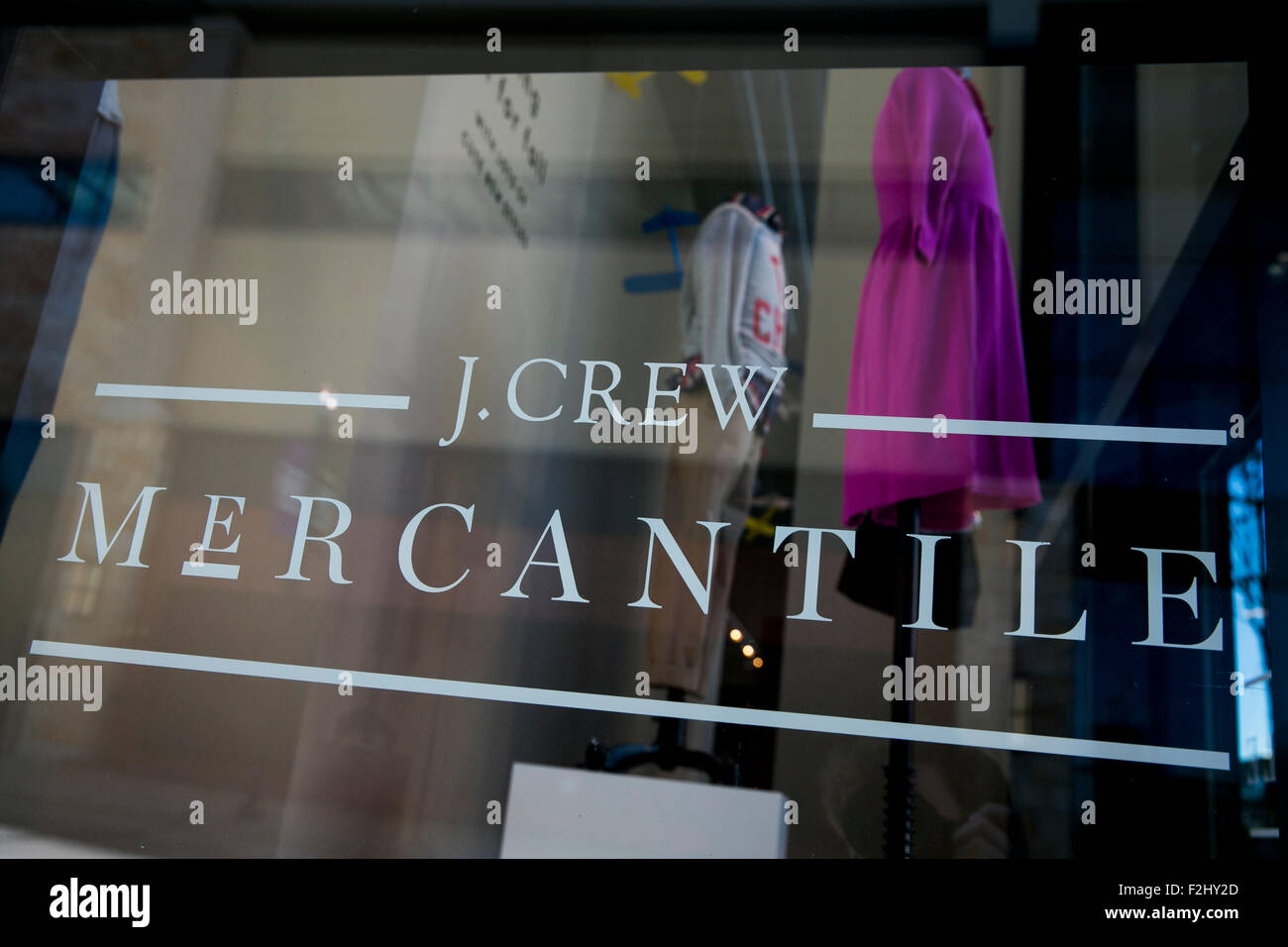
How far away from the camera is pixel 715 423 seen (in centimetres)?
156

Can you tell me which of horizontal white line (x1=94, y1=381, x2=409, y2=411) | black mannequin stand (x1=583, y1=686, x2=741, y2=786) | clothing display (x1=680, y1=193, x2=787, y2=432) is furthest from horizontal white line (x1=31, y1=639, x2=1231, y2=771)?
clothing display (x1=680, y1=193, x2=787, y2=432)

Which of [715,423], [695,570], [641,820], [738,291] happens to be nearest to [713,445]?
[715,423]

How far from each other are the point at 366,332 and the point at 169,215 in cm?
Result: 46

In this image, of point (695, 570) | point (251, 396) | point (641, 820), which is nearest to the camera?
point (641, 820)

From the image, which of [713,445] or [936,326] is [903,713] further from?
[936,326]

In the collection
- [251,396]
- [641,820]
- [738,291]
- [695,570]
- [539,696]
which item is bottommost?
[641,820]

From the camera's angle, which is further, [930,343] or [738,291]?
[738,291]

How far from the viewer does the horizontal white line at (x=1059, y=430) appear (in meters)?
1.32

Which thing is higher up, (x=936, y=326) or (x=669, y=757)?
(x=936, y=326)

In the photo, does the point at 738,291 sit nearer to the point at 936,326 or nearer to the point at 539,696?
the point at 936,326

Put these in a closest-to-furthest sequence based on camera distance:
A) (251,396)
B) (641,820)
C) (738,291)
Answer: (641,820) < (251,396) < (738,291)

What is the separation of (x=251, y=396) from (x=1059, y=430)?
1412 millimetres

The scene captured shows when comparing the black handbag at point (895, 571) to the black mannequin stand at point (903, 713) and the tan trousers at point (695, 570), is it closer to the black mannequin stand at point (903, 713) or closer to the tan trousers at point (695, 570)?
the black mannequin stand at point (903, 713)

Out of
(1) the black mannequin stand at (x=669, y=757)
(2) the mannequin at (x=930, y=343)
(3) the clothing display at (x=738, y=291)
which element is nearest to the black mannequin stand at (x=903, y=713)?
(2) the mannequin at (x=930, y=343)
